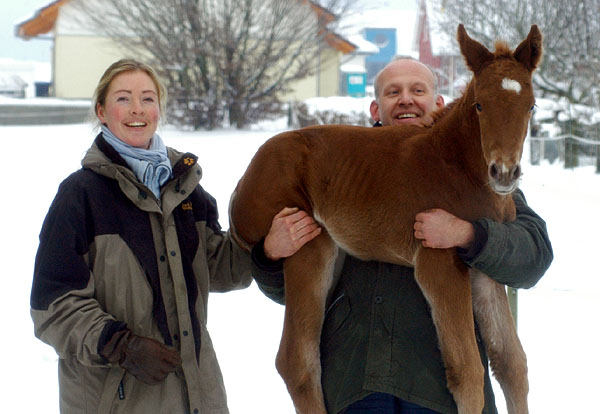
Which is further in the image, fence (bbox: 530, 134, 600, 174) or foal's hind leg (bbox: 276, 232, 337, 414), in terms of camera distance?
fence (bbox: 530, 134, 600, 174)

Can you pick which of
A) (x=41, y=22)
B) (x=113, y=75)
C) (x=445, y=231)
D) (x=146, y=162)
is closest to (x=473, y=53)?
(x=445, y=231)

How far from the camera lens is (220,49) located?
2088 centimetres

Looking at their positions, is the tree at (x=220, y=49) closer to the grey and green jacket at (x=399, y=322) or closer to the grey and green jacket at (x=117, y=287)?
the grey and green jacket at (x=117, y=287)

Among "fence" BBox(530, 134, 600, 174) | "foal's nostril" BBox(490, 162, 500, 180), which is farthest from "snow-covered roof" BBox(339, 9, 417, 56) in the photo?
"foal's nostril" BBox(490, 162, 500, 180)

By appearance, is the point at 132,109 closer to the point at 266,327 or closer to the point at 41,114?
the point at 266,327

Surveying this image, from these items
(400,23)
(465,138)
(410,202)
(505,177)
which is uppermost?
(400,23)

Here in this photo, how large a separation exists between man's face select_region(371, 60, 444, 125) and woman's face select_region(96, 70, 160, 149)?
0.94 meters

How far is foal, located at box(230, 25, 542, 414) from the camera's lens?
95.7 inches

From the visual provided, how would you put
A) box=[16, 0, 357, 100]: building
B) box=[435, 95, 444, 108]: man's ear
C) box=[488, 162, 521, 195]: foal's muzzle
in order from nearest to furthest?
box=[488, 162, 521, 195]: foal's muzzle → box=[435, 95, 444, 108]: man's ear → box=[16, 0, 357, 100]: building

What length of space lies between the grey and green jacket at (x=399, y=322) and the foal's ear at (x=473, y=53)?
54 cm

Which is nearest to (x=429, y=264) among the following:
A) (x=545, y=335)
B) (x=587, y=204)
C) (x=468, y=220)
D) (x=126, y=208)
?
(x=468, y=220)

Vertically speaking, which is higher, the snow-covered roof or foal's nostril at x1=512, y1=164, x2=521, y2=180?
the snow-covered roof

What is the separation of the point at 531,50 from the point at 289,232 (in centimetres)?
105

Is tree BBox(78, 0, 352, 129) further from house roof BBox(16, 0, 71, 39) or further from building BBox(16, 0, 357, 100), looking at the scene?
house roof BBox(16, 0, 71, 39)
